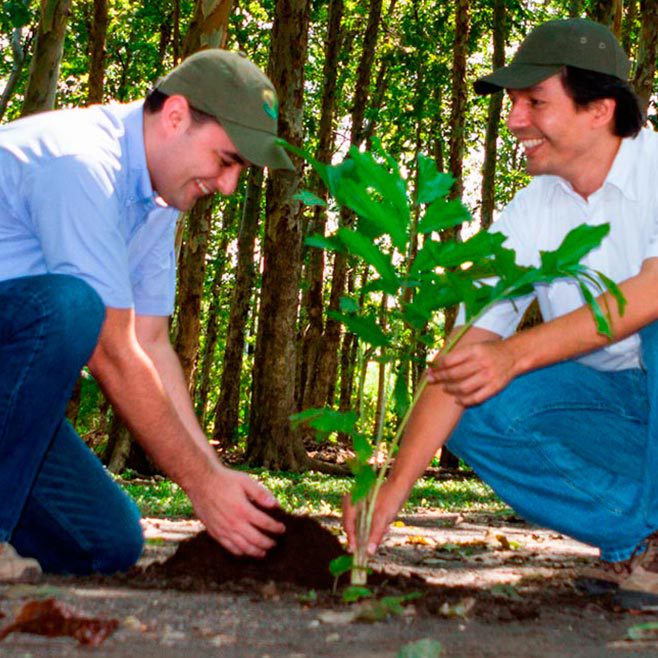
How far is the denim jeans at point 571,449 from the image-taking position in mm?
3744

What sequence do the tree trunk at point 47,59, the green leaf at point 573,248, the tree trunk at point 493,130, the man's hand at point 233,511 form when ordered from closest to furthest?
the green leaf at point 573,248 → the man's hand at point 233,511 → the tree trunk at point 47,59 → the tree trunk at point 493,130

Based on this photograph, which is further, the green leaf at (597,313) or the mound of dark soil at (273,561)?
the mound of dark soil at (273,561)

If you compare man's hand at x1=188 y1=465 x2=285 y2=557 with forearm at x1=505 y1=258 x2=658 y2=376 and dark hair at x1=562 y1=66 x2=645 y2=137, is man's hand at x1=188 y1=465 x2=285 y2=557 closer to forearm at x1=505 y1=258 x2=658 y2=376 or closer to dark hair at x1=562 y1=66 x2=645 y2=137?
forearm at x1=505 y1=258 x2=658 y2=376

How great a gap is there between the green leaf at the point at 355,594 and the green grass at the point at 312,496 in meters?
3.49

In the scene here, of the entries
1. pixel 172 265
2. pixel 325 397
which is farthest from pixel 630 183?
pixel 325 397

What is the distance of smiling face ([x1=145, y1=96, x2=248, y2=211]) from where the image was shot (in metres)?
3.35

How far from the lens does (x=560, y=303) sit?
3.94 m

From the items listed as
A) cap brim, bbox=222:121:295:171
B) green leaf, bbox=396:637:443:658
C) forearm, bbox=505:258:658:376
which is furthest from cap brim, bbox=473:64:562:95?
green leaf, bbox=396:637:443:658

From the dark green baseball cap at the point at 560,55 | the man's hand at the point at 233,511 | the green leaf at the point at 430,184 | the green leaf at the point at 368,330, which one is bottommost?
the man's hand at the point at 233,511

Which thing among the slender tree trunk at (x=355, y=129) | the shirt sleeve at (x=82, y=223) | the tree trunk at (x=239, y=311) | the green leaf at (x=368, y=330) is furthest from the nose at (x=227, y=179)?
the tree trunk at (x=239, y=311)

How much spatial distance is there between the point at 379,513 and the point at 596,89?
1671 millimetres

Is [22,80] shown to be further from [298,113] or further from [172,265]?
[172,265]

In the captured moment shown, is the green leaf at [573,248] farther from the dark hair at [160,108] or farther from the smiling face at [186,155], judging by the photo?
the dark hair at [160,108]

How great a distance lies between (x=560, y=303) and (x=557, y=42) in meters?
0.94
